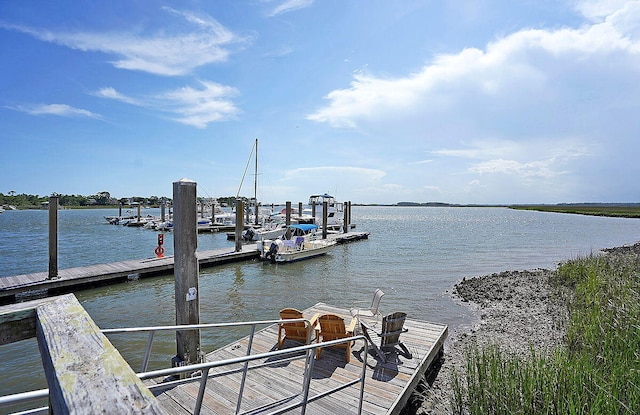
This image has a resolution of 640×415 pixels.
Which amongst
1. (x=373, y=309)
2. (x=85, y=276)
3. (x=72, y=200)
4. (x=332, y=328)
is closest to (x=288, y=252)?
(x=85, y=276)

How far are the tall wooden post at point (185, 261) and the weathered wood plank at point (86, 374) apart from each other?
15.7 feet

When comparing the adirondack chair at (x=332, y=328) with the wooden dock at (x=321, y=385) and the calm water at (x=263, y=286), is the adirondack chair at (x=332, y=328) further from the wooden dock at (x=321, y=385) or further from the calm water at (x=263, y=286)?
the calm water at (x=263, y=286)

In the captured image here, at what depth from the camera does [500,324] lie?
10.6 meters

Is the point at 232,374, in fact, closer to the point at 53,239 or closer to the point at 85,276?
the point at 85,276

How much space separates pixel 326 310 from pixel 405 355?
3.36 meters

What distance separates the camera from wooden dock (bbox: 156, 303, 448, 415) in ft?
16.1

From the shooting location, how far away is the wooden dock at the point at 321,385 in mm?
4895

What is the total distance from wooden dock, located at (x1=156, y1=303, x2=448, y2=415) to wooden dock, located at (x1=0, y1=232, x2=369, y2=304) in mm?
10216

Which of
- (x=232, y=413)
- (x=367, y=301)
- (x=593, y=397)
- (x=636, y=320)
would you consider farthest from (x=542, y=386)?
(x=367, y=301)

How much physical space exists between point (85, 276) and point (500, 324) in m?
15.7

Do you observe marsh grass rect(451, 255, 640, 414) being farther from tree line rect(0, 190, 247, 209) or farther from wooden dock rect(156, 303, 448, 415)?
tree line rect(0, 190, 247, 209)

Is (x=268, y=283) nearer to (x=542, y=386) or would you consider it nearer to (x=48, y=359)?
(x=542, y=386)

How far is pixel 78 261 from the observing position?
66.9 feet

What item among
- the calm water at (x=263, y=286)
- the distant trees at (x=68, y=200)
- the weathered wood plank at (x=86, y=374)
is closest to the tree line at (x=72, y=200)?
the distant trees at (x=68, y=200)
